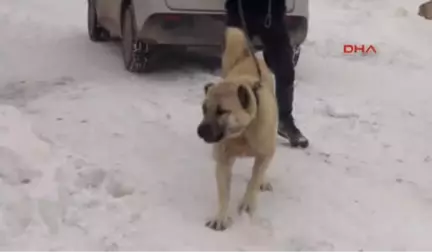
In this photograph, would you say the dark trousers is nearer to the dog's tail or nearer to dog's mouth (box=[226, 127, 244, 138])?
the dog's tail

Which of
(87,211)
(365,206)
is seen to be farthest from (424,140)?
(87,211)

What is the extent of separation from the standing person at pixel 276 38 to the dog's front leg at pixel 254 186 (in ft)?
4.02

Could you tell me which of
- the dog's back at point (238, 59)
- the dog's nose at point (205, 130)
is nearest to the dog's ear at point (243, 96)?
the dog's nose at point (205, 130)

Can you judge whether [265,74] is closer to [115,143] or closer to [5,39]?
[115,143]

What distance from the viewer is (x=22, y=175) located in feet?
16.1

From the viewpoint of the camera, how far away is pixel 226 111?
4.21 metres

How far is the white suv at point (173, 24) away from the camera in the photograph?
705 cm

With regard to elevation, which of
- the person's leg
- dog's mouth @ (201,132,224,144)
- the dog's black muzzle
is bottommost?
the person's leg

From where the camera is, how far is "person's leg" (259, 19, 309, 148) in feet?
18.4

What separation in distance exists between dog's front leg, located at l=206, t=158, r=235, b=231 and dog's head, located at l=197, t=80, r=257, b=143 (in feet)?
1.03

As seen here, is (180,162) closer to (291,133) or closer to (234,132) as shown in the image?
(291,133)

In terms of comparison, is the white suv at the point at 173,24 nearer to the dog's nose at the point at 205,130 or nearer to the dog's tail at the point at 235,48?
the dog's tail at the point at 235,48

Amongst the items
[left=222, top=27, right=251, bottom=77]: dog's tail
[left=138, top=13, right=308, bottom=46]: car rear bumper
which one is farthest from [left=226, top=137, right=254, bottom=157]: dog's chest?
[left=138, top=13, right=308, bottom=46]: car rear bumper

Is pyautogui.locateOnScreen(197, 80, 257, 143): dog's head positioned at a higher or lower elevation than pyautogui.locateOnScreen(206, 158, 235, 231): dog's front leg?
higher
